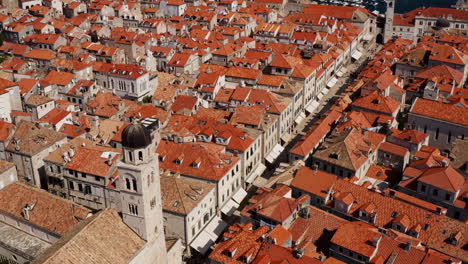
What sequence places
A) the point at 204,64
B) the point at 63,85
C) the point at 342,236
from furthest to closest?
the point at 204,64 → the point at 63,85 → the point at 342,236

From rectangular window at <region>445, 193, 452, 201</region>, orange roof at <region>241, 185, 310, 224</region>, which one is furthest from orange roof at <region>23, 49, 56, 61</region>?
rectangular window at <region>445, 193, 452, 201</region>

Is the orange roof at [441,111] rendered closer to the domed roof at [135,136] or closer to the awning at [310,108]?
the awning at [310,108]

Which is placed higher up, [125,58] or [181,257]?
[125,58]

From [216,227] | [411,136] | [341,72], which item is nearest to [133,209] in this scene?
[216,227]

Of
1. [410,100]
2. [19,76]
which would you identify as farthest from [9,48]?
[410,100]

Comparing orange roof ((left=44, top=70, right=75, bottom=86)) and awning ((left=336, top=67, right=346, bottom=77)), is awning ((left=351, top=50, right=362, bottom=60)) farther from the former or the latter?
orange roof ((left=44, top=70, right=75, bottom=86))

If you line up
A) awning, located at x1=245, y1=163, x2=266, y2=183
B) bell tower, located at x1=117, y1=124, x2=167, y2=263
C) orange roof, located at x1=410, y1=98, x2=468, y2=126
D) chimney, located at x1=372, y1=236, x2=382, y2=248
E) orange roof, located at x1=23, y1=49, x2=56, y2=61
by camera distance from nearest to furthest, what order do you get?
bell tower, located at x1=117, y1=124, x2=167, y2=263 < chimney, located at x1=372, y1=236, x2=382, y2=248 < awning, located at x1=245, y1=163, x2=266, y2=183 < orange roof, located at x1=410, y1=98, x2=468, y2=126 < orange roof, located at x1=23, y1=49, x2=56, y2=61

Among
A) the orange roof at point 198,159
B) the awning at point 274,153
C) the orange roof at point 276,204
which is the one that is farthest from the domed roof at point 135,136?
the awning at point 274,153

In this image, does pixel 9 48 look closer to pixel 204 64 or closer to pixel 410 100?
pixel 204 64
